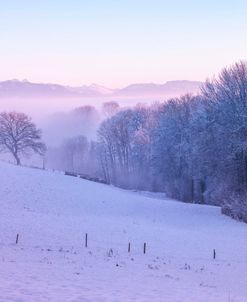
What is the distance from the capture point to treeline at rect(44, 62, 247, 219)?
48469mm

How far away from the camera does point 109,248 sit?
85.0 feet

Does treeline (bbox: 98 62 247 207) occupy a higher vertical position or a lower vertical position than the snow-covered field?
higher

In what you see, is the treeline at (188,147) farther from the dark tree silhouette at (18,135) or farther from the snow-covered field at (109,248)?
the dark tree silhouette at (18,135)

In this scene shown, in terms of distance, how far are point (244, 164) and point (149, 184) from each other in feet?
106

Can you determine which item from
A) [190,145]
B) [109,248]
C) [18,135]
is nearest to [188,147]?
[190,145]

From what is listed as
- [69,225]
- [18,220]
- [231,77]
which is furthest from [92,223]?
[231,77]

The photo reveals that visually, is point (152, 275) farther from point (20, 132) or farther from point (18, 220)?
point (20, 132)

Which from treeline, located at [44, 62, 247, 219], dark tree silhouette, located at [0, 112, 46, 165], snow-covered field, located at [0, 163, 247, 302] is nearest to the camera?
snow-covered field, located at [0, 163, 247, 302]

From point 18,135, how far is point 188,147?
31.0 metres

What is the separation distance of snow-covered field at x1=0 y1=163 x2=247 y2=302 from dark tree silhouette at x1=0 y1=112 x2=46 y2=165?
28.3 meters

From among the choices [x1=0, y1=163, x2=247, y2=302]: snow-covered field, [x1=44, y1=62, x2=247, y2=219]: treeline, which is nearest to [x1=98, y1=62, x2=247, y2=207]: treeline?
[x1=44, y1=62, x2=247, y2=219]: treeline

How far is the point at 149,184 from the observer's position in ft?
264

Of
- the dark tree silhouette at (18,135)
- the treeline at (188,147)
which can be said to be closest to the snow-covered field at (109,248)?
the treeline at (188,147)

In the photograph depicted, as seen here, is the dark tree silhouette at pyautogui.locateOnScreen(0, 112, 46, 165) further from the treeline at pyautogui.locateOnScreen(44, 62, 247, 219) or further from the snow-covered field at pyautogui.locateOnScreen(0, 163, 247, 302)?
the snow-covered field at pyautogui.locateOnScreen(0, 163, 247, 302)
